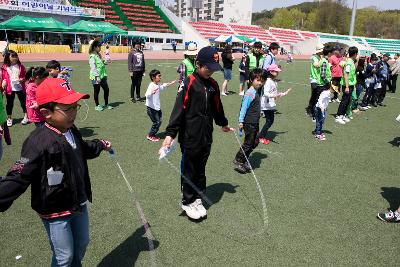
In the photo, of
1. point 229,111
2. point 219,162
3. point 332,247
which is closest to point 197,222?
point 332,247

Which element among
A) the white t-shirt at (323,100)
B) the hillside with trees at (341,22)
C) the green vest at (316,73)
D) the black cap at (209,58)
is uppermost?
the hillside with trees at (341,22)

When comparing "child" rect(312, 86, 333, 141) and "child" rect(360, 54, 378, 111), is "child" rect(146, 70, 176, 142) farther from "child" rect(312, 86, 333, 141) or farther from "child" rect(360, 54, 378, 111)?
"child" rect(360, 54, 378, 111)

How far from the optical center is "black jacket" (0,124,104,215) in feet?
7.68

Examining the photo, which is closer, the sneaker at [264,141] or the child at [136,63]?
the sneaker at [264,141]

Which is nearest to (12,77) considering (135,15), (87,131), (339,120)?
(87,131)

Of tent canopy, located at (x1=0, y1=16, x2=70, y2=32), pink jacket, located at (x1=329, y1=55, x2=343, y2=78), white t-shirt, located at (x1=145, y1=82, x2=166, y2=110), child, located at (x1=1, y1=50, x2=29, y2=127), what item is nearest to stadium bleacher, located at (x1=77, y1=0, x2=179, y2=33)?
tent canopy, located at (x1=0, y1=16, x2=70, y2=32)

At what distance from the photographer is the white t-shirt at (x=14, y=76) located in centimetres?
843

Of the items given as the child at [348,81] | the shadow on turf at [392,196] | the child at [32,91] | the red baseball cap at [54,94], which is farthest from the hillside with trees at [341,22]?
the red baseball cap at [54,94]

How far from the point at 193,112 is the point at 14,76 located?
6602 millimetres

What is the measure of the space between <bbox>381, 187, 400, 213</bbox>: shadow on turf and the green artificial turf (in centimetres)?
2

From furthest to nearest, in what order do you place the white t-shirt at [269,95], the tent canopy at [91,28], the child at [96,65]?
1. the tent canopy at [91,28]
2. the child at [96,65]
3. the white t-shirt at [269,95]

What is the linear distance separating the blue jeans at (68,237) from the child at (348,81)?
8.79 meters

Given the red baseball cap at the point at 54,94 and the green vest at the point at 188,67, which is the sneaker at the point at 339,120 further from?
the red baseball cap at the point at 54,94

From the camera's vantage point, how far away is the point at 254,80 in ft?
19.3
